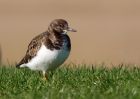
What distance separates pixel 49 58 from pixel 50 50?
147 millimetres

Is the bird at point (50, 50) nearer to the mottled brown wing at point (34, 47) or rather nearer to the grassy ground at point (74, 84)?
the mottled brown wing at point (34, 47)

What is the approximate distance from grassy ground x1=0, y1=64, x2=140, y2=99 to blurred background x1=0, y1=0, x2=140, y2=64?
22.4 ft

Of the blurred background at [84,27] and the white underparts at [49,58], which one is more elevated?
the white underparts at [49,58]

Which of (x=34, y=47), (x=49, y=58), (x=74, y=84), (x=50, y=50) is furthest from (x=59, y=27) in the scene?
(x=74, y=84)

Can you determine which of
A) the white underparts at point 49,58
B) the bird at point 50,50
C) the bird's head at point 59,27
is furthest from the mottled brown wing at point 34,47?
the bird's head at point 59,27

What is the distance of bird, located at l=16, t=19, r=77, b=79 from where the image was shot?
13.9 metres

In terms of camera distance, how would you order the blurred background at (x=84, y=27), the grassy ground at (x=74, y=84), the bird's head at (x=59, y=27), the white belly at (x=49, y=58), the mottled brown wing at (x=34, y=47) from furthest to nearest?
the blurred background at (x=84, y=27), the bird's head at (x=59, y=27), the mottled brown wing at (x=34, y=47), the white belly at (x=49, y=58), the grassy ground at (x=74, y=84)

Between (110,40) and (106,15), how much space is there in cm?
499

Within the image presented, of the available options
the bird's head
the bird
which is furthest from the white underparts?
the bird's head

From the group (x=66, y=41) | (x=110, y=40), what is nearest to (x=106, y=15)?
(x=110, y=40)

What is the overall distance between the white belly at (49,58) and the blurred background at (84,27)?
21.8 ft

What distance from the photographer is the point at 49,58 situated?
13883 mm

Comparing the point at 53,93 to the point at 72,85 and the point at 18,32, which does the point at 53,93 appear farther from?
the point at 18,32

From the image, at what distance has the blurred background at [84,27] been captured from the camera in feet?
77.4
